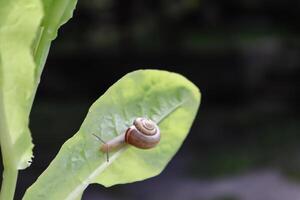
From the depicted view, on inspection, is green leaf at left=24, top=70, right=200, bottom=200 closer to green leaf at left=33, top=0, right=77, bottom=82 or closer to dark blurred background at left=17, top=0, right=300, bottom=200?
green leaf at left=33, top=0, right=77, bottom=82

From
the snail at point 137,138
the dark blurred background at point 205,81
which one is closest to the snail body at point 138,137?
the snail at point 137,138

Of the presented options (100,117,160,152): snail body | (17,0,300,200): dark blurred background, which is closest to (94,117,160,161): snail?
(100,117,160,152): snail body

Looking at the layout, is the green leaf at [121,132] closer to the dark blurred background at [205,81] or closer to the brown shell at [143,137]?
the brown shell at [143,137]

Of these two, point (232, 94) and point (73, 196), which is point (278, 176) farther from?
point (73, 196)

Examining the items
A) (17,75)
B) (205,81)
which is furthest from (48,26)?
(205,81)

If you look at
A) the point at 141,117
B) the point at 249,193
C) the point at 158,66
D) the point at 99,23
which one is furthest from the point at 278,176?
the point at 141,117

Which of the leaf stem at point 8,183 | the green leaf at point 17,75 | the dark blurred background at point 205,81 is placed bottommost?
the dark blurred background at point 205,81

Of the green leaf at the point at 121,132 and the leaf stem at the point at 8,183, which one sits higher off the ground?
the leaf stem at the point at 8,183
